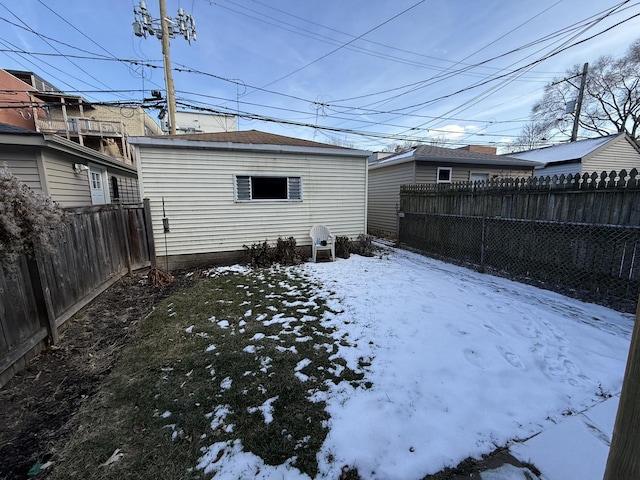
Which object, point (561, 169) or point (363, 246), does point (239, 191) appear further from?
point (561, 169)

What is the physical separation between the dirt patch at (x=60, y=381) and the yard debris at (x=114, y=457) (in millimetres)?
369

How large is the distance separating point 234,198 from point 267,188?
0.91 metres

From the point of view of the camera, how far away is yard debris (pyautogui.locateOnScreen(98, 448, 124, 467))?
5.86ft

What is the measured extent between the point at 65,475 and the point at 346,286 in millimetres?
4054

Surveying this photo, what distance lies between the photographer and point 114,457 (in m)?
1.83

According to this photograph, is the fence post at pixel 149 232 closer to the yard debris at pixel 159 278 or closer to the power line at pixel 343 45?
the yard debris at pixel 159 278

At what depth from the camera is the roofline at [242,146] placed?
588 centimetres

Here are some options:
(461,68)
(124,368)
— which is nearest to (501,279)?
(124,368)

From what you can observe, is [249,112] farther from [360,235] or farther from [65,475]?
[65,475]

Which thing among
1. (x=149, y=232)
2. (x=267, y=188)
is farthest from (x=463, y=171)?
(x=149, y=232)

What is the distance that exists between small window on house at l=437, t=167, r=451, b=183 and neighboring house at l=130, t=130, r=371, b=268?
14.0ft

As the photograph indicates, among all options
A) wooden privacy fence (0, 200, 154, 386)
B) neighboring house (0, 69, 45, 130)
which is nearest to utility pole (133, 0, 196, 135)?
wooden privacy fence (0, 200, 154, 386)

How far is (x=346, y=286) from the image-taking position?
16.9ft

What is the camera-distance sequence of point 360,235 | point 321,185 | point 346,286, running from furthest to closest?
point 360,235 < point 321,185 < point 346,286
